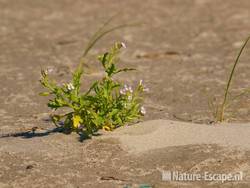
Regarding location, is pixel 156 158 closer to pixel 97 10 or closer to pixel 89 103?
pixel 89 103

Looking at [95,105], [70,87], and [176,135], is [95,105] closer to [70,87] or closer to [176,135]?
[70,87]

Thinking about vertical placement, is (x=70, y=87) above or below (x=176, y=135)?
above

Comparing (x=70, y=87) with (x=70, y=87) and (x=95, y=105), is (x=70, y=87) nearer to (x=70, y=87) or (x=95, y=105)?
(x=70, y=87)

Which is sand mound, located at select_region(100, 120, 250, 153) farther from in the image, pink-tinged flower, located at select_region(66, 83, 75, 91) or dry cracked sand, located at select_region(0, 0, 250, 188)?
pink-tinged flower, located at select_region(66, 83, 75, 91)

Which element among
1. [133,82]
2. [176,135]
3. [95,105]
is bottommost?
[176,135]

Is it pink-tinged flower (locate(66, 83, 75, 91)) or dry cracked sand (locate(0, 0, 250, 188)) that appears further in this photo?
pink-tinged flower (locate(66, 83, 75, 91))

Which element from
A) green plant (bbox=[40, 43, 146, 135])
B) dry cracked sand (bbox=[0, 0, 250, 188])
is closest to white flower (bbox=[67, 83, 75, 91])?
green plant (bbox=[40, 43, 146, 135])

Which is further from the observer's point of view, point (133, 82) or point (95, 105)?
point (133, 82)

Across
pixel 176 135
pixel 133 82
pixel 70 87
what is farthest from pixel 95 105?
pixel 133 82

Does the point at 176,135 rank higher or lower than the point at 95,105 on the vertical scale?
lower

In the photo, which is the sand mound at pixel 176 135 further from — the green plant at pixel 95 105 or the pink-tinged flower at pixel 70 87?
the pink-tinged flower at pixel 70 87
